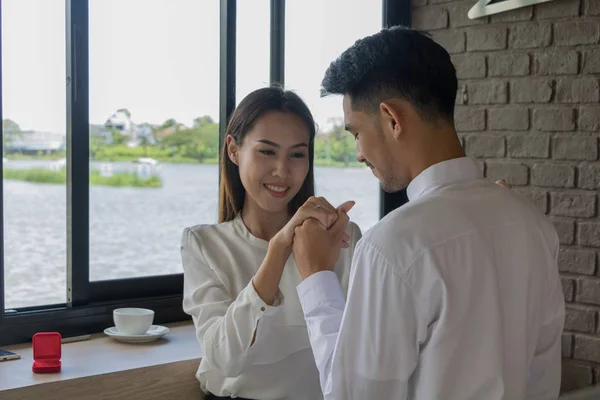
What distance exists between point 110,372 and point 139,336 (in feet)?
0.97

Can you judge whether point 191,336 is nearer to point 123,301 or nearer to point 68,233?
point 123,301

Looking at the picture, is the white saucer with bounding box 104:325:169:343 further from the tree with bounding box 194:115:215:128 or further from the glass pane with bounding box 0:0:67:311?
the tree with bounding box 194:115:215:128

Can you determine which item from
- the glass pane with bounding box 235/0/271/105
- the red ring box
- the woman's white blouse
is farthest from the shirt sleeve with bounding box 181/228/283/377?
the glass pane with bounding box 235/0/271/105

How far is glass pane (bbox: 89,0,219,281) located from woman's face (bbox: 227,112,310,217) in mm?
642

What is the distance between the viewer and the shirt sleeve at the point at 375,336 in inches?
44.9

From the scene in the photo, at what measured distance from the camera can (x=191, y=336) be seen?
2.41 meters

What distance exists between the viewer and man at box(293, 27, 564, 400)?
1.15 m

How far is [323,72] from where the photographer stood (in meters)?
2.96

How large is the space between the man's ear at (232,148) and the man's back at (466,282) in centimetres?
88

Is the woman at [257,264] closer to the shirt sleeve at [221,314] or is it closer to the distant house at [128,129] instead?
the shirt sleeve at [221,314]

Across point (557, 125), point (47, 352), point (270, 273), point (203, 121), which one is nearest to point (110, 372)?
point (47, 352)

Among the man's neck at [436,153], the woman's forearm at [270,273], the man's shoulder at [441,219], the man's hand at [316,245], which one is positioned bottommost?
the woman's forearm at [270,273]

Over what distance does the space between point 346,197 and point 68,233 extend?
1190 millimetres

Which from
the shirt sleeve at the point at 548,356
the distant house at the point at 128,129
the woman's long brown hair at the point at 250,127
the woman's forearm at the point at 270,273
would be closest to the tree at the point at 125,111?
the distant house at the point at 128,129
